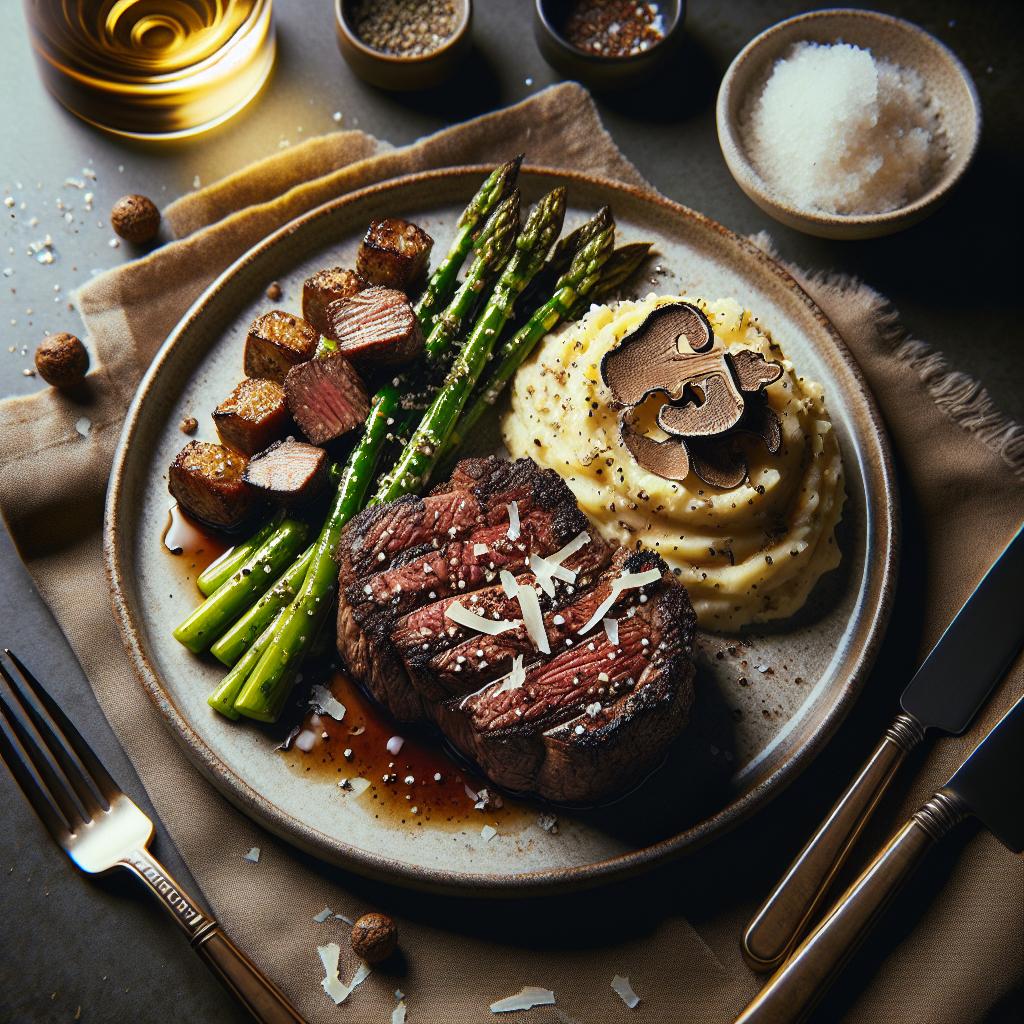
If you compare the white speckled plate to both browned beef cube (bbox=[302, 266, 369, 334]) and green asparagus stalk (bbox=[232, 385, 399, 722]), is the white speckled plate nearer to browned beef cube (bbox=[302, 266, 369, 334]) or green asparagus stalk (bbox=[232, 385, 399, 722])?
green asparagus stalk (bbox=[232, 385, 399, 722])

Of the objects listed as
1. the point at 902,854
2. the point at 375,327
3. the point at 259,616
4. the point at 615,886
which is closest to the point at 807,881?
the point at 902,854

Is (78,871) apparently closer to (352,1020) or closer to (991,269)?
(352,1020)

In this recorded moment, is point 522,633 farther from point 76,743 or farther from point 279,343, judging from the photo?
point 76,743

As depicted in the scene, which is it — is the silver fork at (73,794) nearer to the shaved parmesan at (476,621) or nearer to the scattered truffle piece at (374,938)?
the scattered truffle piece at (374,938)

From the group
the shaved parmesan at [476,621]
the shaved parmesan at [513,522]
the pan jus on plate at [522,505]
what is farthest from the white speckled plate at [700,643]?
the shaved parmesan at [513,522]

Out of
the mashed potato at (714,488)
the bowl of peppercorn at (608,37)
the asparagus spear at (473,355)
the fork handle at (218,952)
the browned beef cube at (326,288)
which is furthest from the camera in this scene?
the bowl of peppercorn at (608,37)

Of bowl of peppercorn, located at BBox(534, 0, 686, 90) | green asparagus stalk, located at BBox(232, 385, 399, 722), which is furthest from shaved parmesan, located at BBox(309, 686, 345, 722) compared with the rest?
bowl of peppercorn, located at BBox(534, 0, 686, 90)
